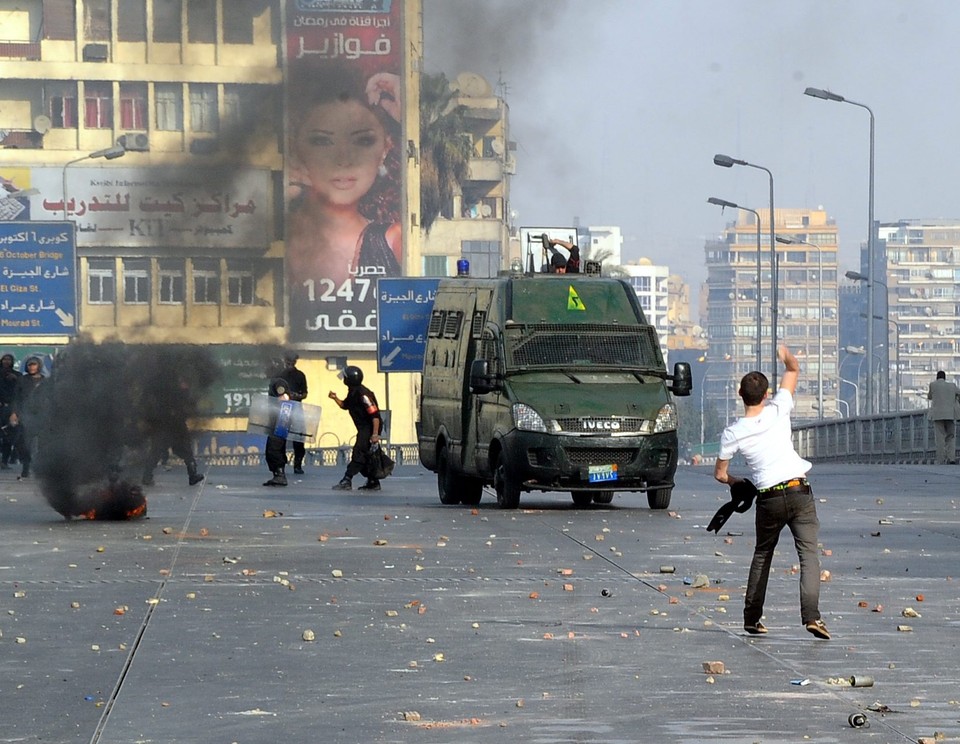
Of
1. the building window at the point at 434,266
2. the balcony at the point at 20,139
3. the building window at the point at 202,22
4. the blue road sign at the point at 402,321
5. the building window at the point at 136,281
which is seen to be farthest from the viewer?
the building window at the point at 434,266

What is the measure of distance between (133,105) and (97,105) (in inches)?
357

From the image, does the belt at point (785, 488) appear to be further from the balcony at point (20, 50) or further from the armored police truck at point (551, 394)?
the balcony at point (20, 50)

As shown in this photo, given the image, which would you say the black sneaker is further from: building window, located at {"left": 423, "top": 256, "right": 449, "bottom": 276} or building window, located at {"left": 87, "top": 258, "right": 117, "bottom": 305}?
building window, located at {"left": 423, "top": 256, "right": 449, "bottom": 276}

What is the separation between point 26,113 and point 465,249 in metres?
45.8

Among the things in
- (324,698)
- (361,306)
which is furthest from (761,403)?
Answer: (361,306)

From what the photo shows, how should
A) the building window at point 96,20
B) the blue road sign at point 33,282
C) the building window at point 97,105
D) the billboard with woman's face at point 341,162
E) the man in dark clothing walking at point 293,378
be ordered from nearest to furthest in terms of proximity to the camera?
the man in dark clothing walking at point 293,378 < the billboard with woman's face at point 341,162 < the building window at point 96,20 < the blue road sign at point 33,282 < the building window at point 97,105

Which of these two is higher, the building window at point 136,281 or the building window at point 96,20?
the building window at point 96,20

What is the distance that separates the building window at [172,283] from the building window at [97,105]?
1338cm

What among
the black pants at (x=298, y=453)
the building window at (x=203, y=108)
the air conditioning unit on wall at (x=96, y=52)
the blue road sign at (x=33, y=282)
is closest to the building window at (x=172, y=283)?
the building window at (x=203, y=108)

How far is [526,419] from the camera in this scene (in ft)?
74.6

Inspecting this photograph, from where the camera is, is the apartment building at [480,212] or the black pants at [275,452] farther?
the apartment building at [480,212]

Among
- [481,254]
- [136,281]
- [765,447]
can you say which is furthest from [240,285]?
[481,254]

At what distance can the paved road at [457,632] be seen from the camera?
9.12m

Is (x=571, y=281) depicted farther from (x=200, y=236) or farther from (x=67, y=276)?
(x=67, y=276)
